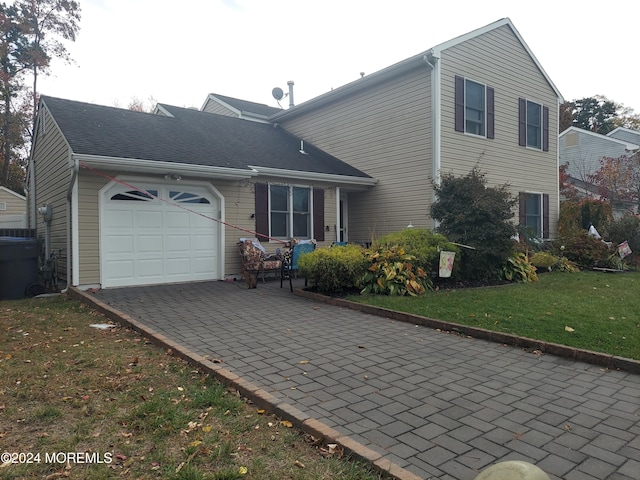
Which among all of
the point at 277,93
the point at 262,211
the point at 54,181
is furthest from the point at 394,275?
the point at 277,93

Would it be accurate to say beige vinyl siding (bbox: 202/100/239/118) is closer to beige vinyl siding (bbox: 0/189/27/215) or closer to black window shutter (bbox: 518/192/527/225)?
black window shutter (bbox: 518/192/527/225)

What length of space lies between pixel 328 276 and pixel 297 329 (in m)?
2.23

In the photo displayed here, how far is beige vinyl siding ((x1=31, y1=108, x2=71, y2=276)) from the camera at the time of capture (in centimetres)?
984

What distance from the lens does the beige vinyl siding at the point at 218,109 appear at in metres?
17.9

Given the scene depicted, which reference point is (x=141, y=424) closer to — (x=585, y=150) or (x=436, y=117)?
(x=436, y=117)

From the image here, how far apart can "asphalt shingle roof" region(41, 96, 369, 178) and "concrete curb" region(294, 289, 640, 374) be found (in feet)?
17.6

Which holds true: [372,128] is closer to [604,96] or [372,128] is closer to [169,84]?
[169,84]

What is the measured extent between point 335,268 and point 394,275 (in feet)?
3.58

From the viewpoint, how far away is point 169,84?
34.8 meters

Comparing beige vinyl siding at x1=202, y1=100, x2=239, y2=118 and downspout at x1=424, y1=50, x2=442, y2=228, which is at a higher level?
beige vinyl siding at x1=202, y1=100, x2=239, y2=118

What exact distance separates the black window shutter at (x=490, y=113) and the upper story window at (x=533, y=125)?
1452 millimetres

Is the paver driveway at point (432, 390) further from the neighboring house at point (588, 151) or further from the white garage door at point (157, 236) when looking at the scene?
the neighboring house at point (588, 151)

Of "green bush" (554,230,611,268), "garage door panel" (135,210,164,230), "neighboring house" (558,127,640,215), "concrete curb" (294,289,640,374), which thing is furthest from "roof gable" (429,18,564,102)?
"neighboring house" (558,127,640,215)

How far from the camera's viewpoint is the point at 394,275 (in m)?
8.04
